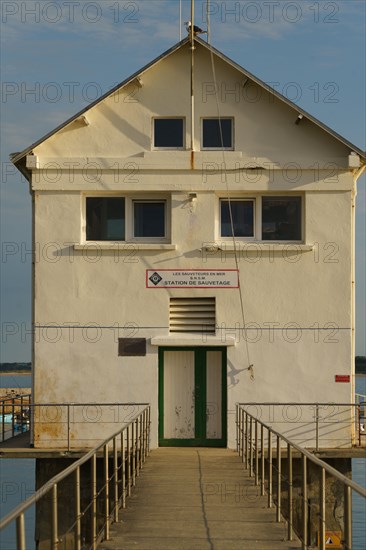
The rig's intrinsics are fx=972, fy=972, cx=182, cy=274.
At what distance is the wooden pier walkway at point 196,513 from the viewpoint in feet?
33.8

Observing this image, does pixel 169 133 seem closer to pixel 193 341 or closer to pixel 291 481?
pixel 193 341

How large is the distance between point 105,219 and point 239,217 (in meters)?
2.70

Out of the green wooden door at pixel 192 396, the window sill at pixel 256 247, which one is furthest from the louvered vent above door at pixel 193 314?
the window sill at pixel 256 247

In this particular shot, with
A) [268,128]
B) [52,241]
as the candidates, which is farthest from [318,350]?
[52,241]

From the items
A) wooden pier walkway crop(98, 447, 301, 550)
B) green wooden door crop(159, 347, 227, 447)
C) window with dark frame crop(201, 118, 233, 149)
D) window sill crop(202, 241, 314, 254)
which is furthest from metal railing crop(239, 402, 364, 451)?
window with dark frame crop(201, 118, 233, 149)

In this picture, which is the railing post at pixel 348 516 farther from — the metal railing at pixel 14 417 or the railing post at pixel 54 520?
the metal railing at pixel 14 417

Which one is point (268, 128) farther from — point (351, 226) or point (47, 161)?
point (47, 161)

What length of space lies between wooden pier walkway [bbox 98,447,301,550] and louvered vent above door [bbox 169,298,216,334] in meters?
3.38

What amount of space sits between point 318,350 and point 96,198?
535cm

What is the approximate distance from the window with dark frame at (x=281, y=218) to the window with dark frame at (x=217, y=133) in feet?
4.52

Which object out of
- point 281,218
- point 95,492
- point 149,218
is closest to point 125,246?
point 149,218

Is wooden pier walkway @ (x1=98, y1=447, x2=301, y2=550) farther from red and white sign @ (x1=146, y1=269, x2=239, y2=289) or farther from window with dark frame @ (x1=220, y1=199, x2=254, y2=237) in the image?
window with dark frame @ (x1=220, y1=199, x2=254, y2=237)

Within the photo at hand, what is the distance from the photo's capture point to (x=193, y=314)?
19312 mm

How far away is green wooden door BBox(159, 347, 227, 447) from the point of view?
1938cm
